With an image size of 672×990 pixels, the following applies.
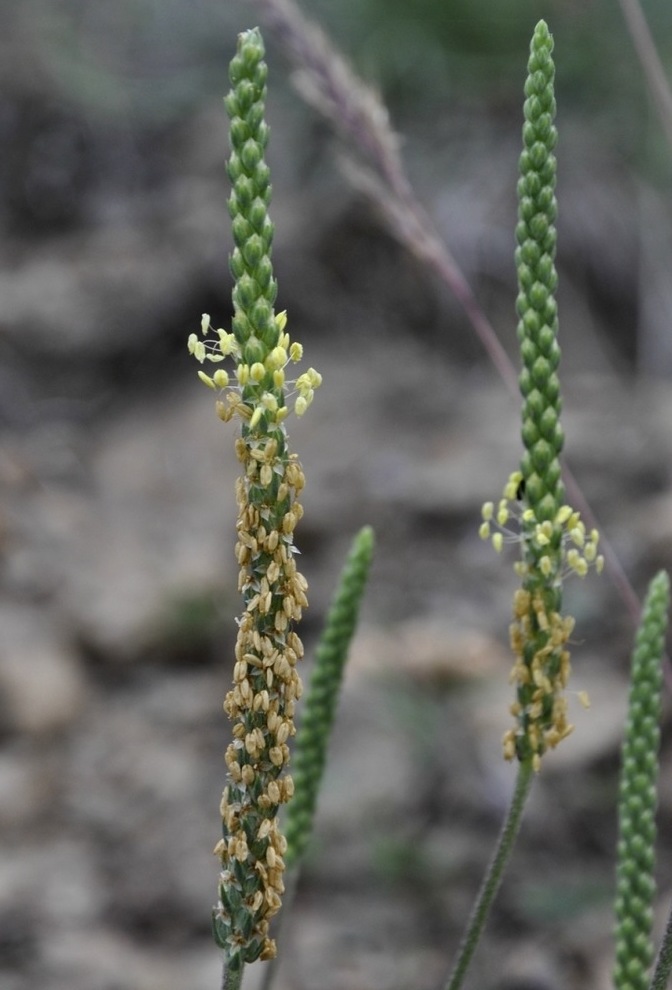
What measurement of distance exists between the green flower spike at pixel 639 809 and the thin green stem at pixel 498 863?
0.66ft

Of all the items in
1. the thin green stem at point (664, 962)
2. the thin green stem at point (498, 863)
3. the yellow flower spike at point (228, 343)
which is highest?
the yellow flower spike at point (228, 343)

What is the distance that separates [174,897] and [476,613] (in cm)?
150

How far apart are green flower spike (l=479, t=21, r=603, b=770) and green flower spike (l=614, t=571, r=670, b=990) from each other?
0.21 metres

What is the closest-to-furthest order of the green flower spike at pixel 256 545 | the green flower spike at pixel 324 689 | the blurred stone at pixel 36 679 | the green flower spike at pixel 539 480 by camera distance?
the green flower spike at pixel 256 545 → the green flower spike at pixel 539 480 → the green flower spike at pixel 324 689 → the blurred stone at pixel 36 679

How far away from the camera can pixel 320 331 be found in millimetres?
5332

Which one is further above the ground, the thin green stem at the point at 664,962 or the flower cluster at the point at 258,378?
the flower cluster at the point at 258,378

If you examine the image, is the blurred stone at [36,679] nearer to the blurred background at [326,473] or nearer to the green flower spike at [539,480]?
the blurred background at [326,473]

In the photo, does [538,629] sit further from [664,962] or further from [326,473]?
[326,473]

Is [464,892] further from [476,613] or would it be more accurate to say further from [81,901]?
[476,613]

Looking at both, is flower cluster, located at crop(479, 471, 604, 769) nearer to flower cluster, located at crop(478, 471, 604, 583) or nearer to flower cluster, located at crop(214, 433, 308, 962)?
flower cluster, located at crop(478, 471, 604, 583)

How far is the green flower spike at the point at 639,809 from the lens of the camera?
1521 millimetres

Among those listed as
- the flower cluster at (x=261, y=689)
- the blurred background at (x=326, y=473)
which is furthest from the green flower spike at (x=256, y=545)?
the blurred background at (x=326, y=473)

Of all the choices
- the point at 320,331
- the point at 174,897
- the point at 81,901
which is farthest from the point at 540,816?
the point at 320,331

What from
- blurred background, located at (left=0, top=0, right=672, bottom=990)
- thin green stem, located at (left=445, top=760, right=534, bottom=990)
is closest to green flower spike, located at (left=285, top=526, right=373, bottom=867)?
thin green stem, located at (left=445, top=760, right=534, bottom=990)
